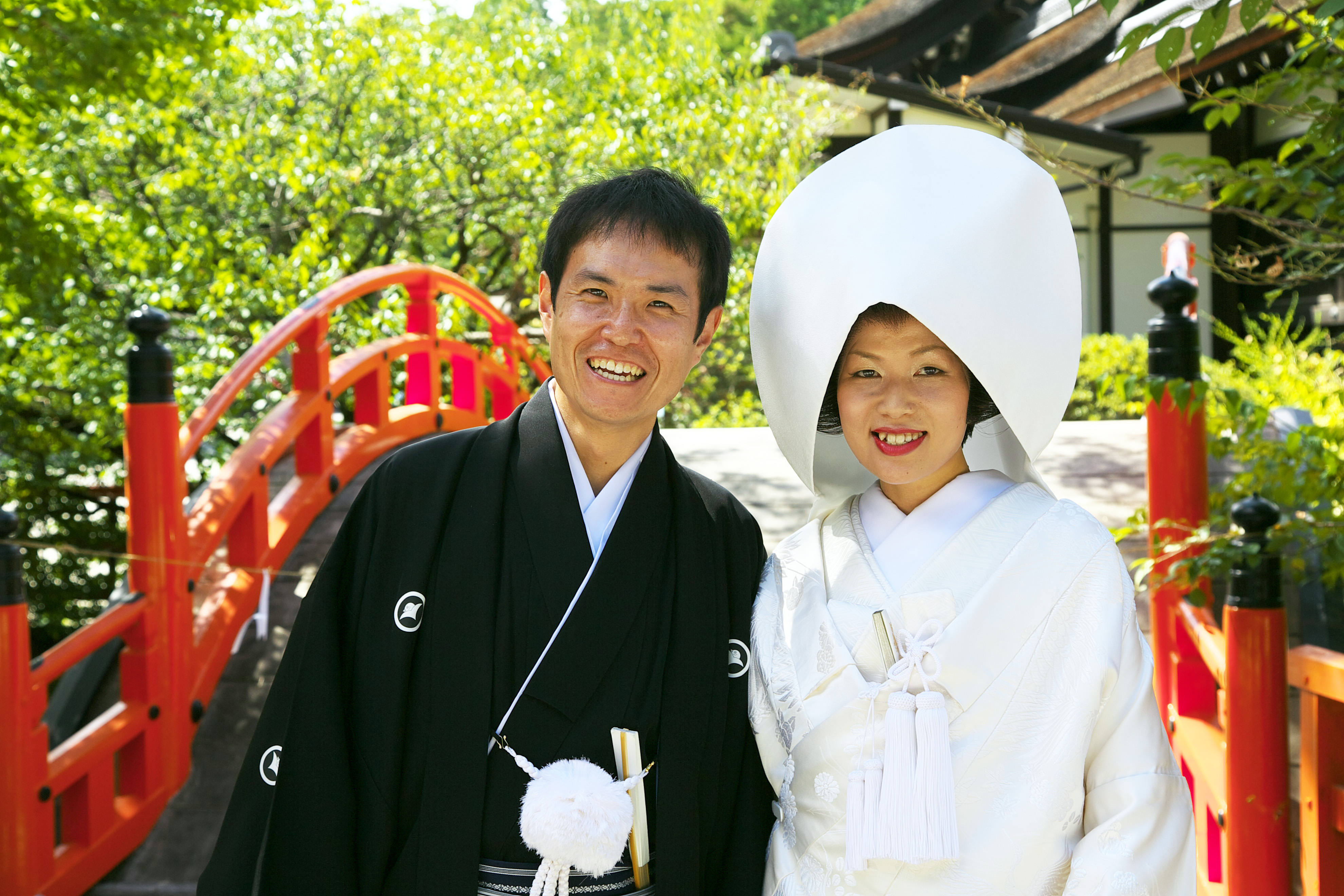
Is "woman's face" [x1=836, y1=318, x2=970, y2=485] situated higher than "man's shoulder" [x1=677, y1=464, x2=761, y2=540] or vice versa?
"woman's face" [x1=836, y1=318, x2=970, y2=485]

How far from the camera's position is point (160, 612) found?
3898mm

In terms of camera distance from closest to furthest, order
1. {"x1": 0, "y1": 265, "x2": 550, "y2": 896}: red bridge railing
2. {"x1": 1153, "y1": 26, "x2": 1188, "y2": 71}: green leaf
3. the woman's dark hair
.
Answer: the woman's dark hair, {"x1": 1153, "y1": 26, "x2": 1188, "y2": 71}: green leaf, {"x1": 0, "y1": 265, "x2": 550, "y2": 896}: red bridge railing

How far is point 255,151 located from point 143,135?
0.73 meters

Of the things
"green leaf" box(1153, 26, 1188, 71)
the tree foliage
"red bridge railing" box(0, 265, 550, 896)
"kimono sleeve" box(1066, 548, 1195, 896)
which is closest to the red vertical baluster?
"red bridge railing" box(0, 265, 550, 896)

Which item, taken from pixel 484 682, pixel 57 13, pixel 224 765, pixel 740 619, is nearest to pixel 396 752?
pixel 484 682

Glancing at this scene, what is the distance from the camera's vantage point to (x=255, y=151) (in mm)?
7863

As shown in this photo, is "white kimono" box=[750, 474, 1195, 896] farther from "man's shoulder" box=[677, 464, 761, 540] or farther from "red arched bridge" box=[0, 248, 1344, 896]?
"red arched bridge" box=[0, 248, 1344, 896]

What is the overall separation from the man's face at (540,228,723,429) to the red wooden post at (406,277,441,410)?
3.92 m

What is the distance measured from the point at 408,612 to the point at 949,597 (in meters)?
1.05

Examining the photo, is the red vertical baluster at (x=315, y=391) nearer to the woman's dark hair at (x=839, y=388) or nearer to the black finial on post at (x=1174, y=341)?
the woman's dark hair at (x=839, y=388)

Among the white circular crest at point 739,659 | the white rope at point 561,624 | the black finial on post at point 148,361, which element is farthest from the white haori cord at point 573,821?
the black finial on post at point 148,361

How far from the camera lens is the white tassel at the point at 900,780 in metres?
1.88

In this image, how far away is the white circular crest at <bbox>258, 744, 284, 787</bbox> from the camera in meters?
2.18

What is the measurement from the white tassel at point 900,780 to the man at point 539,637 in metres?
0.43
